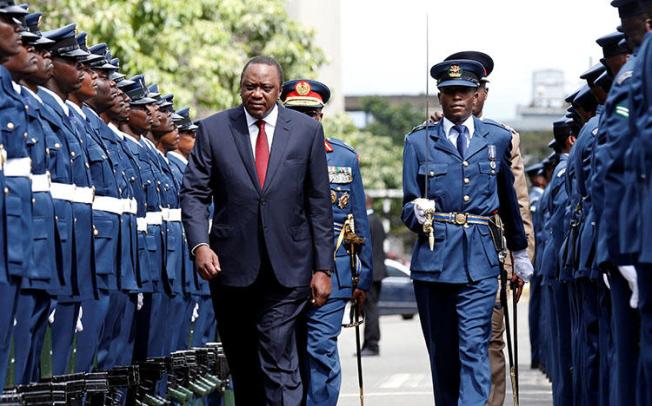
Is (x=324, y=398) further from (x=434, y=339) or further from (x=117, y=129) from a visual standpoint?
(x=117, y=129)

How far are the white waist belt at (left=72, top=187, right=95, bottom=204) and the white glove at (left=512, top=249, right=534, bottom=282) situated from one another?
283 centimetres

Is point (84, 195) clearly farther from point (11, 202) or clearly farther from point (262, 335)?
point (11, 202)

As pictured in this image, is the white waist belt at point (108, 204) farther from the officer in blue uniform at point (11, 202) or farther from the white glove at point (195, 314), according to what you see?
the white glove at point (195, 314)

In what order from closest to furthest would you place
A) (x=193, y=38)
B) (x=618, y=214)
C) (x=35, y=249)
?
(x=618, y=214) → (x=35, y=249) → (x=193, y=38)

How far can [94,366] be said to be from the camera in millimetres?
11648

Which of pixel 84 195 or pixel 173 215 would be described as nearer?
pixel 84 195

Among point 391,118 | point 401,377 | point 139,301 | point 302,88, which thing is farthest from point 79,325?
point 391,118

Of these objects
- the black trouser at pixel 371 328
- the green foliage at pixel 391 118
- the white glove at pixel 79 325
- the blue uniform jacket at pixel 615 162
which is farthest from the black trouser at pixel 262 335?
the green foliage at pixel 391 118

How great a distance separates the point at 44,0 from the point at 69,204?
1543 cm

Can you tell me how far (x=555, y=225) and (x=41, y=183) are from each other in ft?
14.7

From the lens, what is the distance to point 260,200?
10117 millimetres

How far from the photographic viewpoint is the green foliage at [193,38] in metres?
25.3

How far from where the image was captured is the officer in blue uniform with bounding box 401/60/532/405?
464 inches

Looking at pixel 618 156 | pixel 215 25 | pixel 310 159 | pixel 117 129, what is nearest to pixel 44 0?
pixel 215 25
